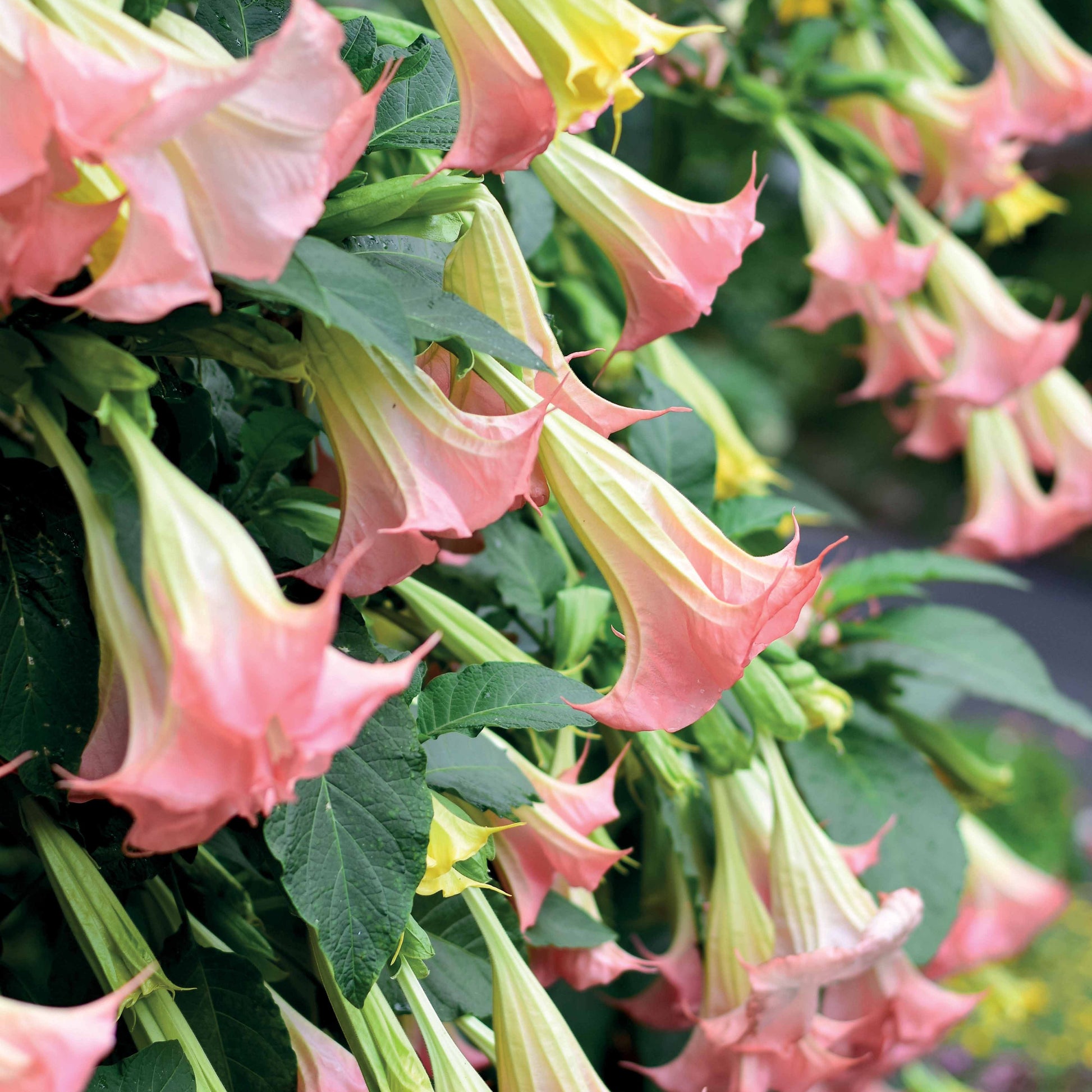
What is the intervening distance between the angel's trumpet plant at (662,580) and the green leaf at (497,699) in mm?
45

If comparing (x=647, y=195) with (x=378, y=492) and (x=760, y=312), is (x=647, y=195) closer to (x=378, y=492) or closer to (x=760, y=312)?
(x=378, y=492)

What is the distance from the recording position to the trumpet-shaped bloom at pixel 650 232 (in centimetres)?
38

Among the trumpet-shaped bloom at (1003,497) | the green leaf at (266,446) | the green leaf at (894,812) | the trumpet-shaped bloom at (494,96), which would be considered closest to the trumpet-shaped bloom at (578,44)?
the trumpet-shaped bloom at (494,96)

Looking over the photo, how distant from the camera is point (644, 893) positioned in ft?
2.01

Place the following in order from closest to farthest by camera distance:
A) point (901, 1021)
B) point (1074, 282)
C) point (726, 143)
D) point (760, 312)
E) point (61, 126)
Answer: point (61, 126) < point (901, 1021) < point (726, 143) < point (760, 312) < point (1074, 282)

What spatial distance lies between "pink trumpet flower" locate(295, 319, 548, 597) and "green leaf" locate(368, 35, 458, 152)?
Answer: 92 mm

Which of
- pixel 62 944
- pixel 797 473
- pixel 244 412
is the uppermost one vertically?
pixel 244 412

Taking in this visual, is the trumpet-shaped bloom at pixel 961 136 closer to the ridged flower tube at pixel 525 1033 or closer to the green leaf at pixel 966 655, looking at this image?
the green leaf at pixel 966 655

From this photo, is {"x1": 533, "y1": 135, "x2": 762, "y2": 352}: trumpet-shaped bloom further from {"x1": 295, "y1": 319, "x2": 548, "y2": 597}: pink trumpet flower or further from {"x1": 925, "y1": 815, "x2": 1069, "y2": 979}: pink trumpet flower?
{"x1": 925, "y1": 815, "x2": 1069, "y2": 979}: pink trumpet flower

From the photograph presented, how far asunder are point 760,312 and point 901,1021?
2321mm

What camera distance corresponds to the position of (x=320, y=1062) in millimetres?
371

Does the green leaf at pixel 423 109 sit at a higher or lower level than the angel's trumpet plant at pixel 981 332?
higher

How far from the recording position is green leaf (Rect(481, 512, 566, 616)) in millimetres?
505

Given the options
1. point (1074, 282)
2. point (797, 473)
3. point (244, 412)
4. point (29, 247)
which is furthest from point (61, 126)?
point (1074, 282)
